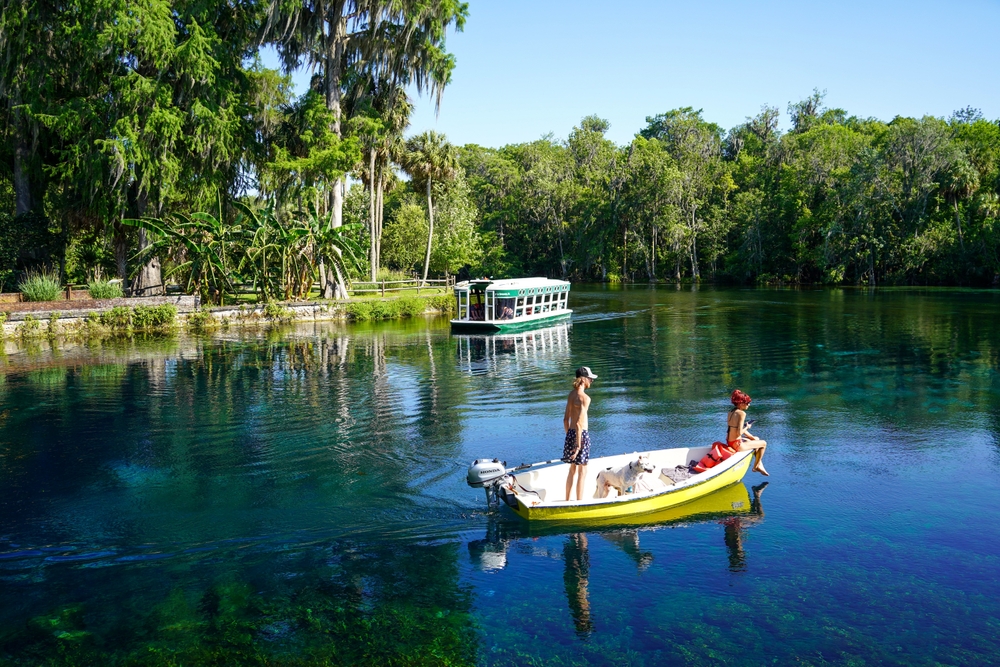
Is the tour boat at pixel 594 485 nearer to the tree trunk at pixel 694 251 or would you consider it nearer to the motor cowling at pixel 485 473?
the motor cowling at pixel 485 473

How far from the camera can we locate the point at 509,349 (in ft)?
98.4

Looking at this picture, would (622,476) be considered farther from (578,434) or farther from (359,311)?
(359,311)

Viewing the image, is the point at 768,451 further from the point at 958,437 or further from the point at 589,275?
the point at 589,275

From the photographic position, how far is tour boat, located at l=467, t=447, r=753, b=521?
10797 mm

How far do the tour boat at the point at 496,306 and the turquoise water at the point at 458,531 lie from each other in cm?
1244

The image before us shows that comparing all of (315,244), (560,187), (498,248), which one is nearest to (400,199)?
(498,248)

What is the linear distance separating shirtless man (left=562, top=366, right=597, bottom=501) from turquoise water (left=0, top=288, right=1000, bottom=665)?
2.74ft

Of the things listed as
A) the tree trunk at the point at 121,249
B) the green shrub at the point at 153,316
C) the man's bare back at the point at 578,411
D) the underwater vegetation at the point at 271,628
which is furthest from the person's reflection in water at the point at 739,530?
the tree trunk at the point at 121,249

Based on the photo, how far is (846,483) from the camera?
42.3 feet

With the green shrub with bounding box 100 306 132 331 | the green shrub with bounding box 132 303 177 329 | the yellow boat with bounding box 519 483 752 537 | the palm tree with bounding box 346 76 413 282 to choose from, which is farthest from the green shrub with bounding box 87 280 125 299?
the yellow boat with bounding box 519 483 752 537

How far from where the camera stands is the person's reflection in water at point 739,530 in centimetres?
1003

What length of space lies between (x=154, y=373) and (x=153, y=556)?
588 inches

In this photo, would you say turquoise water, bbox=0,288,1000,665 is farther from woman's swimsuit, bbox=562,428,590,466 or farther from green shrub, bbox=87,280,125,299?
green shrub, bbox=87,280,125,299

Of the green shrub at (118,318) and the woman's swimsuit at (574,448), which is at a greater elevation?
the green shrub at (118,318)
